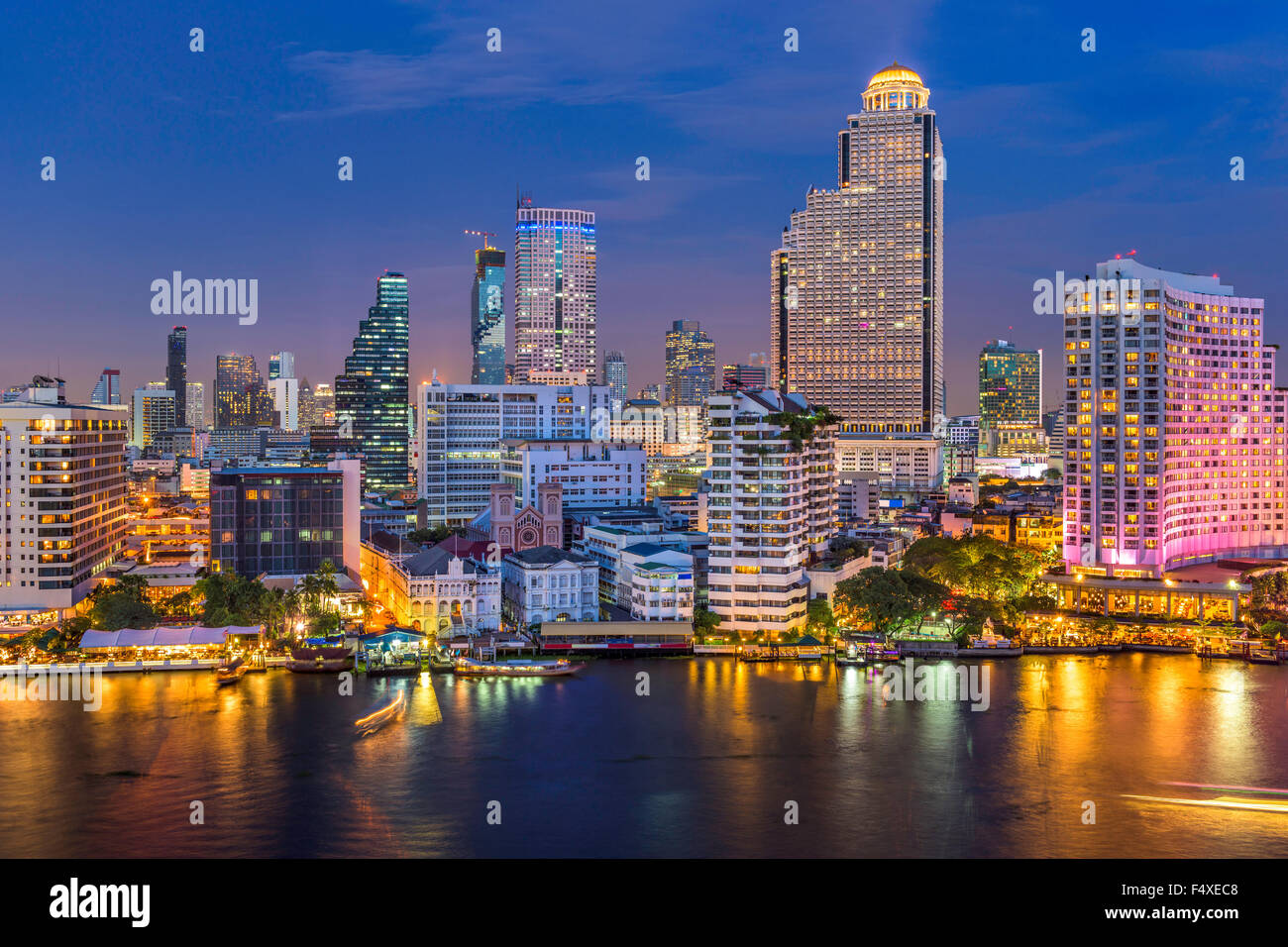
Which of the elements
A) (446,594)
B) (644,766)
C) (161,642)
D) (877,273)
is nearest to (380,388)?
(877,273)

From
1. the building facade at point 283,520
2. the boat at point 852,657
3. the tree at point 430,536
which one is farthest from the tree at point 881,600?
the tree at point 430,536

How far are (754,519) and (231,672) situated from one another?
2447cm

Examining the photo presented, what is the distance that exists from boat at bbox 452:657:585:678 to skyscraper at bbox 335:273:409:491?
118 m

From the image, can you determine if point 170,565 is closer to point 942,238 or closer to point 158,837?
point 158,837

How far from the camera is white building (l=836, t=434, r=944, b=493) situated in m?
136

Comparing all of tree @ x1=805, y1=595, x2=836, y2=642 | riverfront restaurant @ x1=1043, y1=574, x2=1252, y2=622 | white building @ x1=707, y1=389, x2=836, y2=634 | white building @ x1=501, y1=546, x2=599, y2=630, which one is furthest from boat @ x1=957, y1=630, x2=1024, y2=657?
white building @ x1=501, y1=546, x2=599, y2=630

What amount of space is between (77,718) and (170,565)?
27.1m

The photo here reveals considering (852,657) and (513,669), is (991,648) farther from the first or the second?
(513,669)

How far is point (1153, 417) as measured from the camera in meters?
61.8

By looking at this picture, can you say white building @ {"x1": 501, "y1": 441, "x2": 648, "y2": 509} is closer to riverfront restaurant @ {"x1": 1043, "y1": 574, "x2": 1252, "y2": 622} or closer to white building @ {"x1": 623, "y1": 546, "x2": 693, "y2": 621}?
white building @ {"x1": 623, "y1": 546, "x2": 693, "y2": 621}

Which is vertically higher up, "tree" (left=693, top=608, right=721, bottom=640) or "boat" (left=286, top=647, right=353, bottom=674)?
"tree" (left=693, top=608, right=721, bottom=640)

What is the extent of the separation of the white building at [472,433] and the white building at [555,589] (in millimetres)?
38101

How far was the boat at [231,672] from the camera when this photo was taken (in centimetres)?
4731
